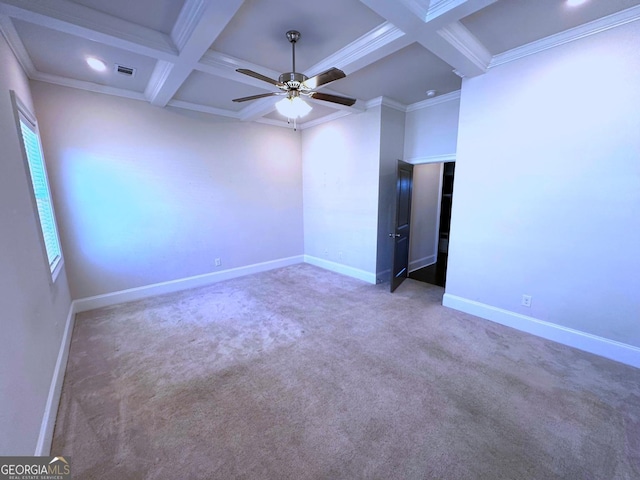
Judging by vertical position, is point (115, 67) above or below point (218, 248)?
above

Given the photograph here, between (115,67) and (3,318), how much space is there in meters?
2.79

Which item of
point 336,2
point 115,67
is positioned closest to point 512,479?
point 336,2

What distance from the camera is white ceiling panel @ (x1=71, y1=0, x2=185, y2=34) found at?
6.28ft

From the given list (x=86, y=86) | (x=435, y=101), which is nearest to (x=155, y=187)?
(x=86, y=86)

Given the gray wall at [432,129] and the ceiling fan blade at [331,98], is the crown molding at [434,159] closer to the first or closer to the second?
the gray wall at [432,129]

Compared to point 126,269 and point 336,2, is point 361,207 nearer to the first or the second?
point 336,2

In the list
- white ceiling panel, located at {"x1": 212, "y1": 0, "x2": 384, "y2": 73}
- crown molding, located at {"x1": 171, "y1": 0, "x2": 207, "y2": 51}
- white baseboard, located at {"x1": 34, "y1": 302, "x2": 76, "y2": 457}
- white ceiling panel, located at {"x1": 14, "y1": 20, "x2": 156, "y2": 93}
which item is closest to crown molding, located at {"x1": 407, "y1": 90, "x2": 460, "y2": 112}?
white ceiling panel, located at {"x1": 212, "y1": 0, "x2": 384, "y2": 73}

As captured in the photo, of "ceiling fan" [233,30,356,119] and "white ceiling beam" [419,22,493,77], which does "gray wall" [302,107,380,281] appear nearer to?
"white ceiling beam" [419,22,493,77]

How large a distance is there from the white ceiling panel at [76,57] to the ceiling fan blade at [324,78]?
5.87 feet

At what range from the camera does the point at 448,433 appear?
5.51 feet

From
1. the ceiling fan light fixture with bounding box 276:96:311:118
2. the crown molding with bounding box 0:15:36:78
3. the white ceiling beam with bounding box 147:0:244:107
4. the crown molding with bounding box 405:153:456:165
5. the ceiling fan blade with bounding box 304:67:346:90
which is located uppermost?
the crown molding with bounding box 0:15:36:78

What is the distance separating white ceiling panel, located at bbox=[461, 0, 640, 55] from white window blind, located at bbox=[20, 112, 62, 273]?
4.13 m

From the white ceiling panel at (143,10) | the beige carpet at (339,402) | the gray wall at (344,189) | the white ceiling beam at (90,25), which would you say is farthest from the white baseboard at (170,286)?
the white ceiling panel at (143,10)

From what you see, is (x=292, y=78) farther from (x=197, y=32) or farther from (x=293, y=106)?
(x=197, y=32)
